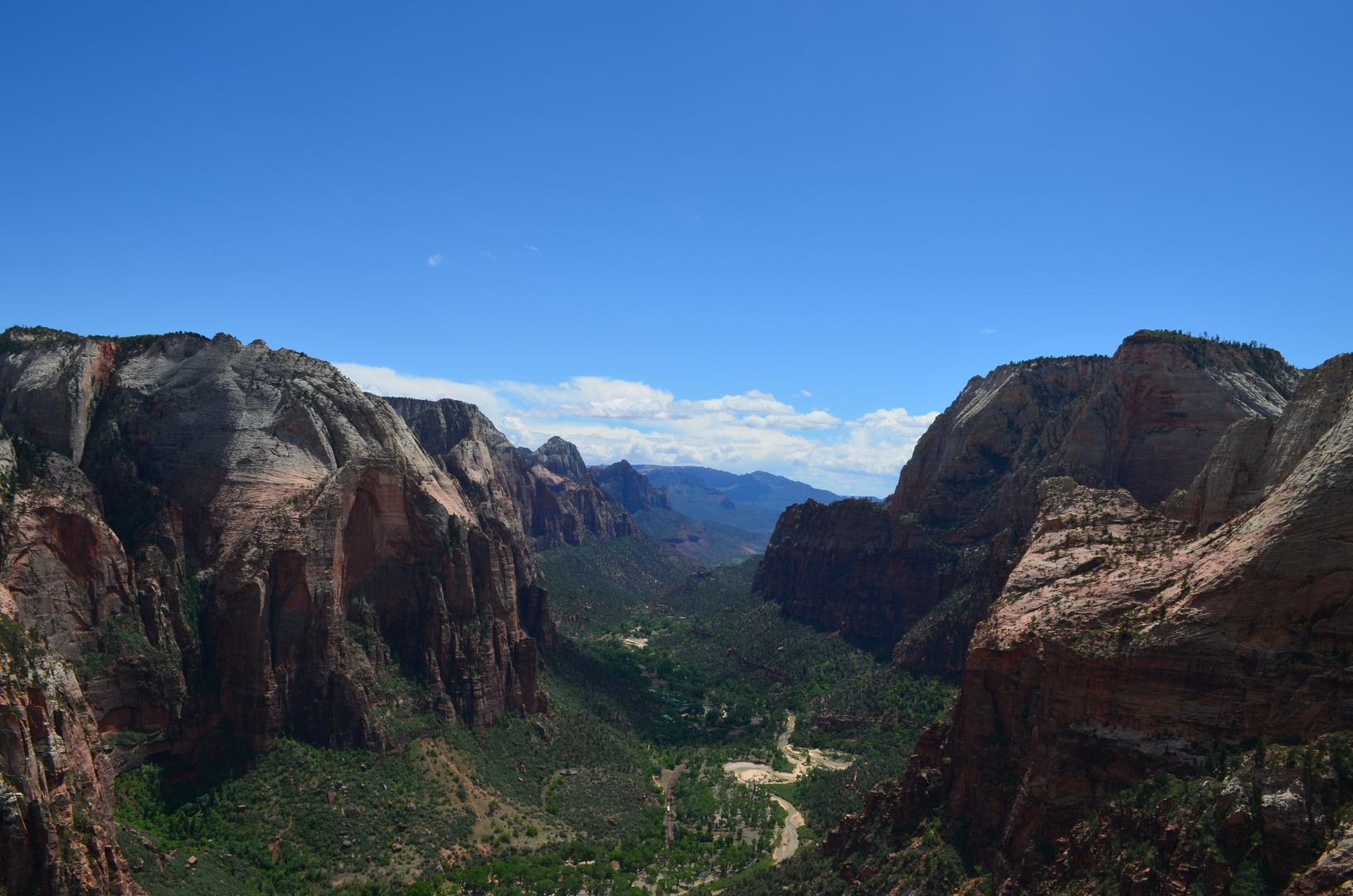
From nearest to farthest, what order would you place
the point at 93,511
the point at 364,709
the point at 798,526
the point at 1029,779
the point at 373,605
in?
1. the point at 1029,779
2. the point at 93,511
3. the point at 364,709
4. the point at 373,605
5. the point at 798,526

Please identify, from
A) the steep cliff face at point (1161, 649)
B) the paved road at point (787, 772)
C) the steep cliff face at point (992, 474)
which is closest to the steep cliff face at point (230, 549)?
the paved road at point (787, 772)

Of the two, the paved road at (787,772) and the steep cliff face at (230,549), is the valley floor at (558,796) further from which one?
the steep cliff face at (230,549)

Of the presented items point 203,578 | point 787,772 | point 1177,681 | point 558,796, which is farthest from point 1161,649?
→ point 787,772

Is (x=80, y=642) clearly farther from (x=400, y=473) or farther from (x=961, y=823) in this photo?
(x=961, y=823)

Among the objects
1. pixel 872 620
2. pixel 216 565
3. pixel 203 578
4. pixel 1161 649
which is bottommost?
pixel 872 620

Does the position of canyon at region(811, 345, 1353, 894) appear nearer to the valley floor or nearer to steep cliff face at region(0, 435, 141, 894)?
the valley floor

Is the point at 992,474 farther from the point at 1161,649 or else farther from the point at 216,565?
the point at 216,565

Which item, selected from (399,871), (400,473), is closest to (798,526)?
(400,473)
